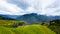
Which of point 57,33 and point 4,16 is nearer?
point 57,33

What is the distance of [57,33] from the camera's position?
21.0 m

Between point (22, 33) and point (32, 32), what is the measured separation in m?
1.77

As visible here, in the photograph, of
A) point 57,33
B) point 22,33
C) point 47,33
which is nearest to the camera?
point 22,33

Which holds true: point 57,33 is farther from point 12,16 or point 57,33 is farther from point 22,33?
point 12,16

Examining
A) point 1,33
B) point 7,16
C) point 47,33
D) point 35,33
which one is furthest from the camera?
point 7,16

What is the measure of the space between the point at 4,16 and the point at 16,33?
29267 mm

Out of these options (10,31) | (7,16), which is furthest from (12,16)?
(10,31)

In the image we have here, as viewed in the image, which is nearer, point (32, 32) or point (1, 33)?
point (1, 33)

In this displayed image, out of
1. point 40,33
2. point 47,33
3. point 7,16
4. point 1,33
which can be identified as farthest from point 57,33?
point 7,16

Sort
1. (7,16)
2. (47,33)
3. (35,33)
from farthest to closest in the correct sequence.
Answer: (7,16) → (47,33) → (35,33)

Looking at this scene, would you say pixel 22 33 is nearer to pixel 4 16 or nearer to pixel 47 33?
pixel 47 33

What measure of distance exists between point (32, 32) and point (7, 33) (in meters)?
3.81

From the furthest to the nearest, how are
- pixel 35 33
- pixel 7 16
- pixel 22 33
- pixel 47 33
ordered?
pixel 7 16 → pixel 47 33 → pixel 35 33 → pixel 22 33

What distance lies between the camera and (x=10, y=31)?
52.9ft
